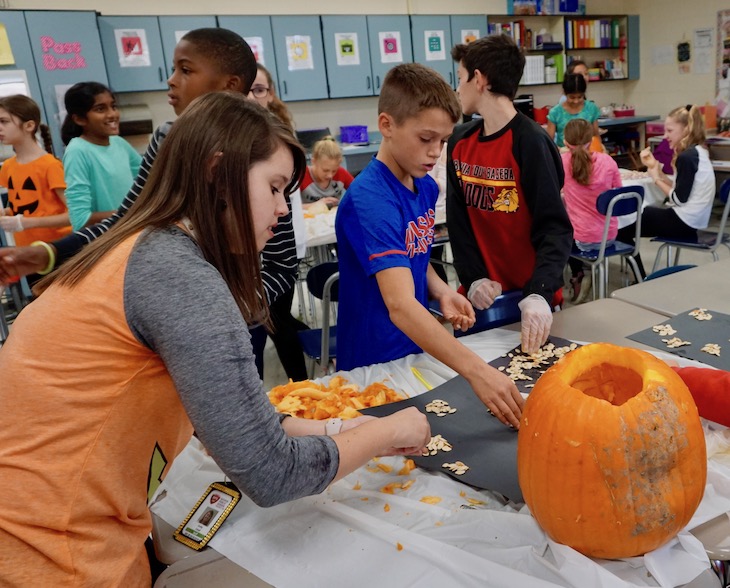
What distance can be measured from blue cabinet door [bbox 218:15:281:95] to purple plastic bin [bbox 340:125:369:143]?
94 cm

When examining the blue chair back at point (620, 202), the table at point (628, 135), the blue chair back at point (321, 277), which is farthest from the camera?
the table at point (628, 135)

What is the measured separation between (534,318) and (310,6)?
6.19m

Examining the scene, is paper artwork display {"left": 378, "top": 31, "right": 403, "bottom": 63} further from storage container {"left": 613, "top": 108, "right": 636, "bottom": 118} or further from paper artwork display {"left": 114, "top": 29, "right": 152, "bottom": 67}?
storage container {"left": 613, "top": 108, "right": 636, "bottom": 118}

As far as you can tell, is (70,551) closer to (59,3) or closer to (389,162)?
(389,162)

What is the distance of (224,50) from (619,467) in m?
1.48

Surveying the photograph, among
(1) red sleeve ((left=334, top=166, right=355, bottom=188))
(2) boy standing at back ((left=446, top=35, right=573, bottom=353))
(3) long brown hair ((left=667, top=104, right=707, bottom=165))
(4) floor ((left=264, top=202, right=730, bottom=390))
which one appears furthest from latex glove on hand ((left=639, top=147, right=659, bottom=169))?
(2) boy standing at back ((left=446, top=35, right=573, bottom=353))

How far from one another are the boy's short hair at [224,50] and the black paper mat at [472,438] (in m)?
1.06

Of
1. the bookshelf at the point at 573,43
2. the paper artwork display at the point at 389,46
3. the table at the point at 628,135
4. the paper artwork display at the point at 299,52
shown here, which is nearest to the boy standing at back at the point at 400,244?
the paper artwork display at the point at 299,52

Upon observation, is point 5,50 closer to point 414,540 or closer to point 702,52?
point 414,540

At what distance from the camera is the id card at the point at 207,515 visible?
969mm

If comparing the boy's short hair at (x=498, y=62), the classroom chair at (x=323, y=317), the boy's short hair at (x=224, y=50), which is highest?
the boy's short hair at (x=224, y=50)

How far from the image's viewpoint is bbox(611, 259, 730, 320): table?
5.97ft

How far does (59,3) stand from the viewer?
18.6ft

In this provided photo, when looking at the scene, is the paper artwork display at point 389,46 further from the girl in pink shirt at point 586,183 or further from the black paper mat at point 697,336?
the black paper mat at point 697,336
